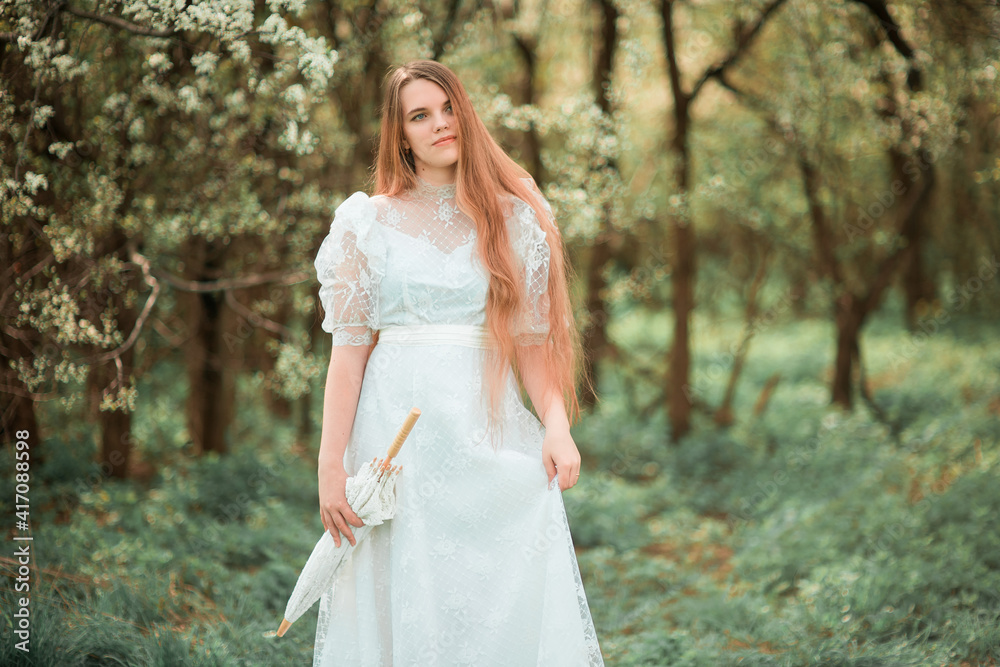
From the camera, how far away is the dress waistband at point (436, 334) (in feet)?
7.27

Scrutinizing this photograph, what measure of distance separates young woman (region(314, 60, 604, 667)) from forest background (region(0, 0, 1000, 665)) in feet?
3.25

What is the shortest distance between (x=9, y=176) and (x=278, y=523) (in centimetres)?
232

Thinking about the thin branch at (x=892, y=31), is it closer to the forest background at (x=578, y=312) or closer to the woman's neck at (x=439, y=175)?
the forest background at (x=578, y=312)

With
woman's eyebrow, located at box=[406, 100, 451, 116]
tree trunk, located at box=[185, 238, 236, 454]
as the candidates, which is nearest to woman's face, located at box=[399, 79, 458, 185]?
woman's eyebrow, located at box=[406, 100, 451, 116]

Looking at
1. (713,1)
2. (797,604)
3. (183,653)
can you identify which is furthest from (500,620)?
(713,1)

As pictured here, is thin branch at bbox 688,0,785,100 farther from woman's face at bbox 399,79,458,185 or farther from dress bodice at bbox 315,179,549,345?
dress bodice at bbox 315,179,549,345

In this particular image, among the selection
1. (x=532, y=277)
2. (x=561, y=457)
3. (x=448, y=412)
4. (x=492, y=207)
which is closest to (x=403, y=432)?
(x=448, y=412)

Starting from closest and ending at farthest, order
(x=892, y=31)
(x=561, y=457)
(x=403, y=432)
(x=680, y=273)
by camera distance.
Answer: (x=403, y=432), (x=561, y=457), (x=892, y=31), (x=680, y=273)

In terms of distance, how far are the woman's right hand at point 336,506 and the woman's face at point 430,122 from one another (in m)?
0.92

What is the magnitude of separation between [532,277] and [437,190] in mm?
386

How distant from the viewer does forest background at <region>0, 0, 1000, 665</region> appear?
10.7ft

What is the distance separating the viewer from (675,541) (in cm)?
512

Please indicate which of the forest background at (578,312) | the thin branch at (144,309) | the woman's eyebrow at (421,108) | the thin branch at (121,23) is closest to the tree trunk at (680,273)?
A: the forest background at (578,312)

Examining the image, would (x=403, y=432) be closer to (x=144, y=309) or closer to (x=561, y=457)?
(x=561, y=457)
